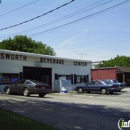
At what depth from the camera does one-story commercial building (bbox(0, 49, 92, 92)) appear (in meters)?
25.6

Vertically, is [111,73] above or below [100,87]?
above

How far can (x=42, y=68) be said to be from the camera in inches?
1193

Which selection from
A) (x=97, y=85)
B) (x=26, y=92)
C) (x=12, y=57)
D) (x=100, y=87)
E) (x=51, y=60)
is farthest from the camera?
(x=51, y=60)

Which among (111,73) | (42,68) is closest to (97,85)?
(42,68)

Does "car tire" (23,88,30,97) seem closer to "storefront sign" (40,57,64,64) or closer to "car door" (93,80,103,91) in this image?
"storefront sign" (40,57,64,64)

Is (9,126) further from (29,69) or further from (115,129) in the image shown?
(29,69)

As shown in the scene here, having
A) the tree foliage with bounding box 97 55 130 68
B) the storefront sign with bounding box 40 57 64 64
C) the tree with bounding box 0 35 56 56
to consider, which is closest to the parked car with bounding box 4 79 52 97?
the storefront sign with bounding box 40 57 64 64

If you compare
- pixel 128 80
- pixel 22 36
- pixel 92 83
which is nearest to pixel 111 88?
pixel 92 83

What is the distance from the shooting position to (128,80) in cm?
5053

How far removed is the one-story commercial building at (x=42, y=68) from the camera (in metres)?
25.6

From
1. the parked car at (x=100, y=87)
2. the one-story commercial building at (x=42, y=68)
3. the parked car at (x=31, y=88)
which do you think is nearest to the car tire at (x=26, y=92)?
the parked car at (x=31, y=88)

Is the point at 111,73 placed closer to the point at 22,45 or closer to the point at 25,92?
the point at 22,45

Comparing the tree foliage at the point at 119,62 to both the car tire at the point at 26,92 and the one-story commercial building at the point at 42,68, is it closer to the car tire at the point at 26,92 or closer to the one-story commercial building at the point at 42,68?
the one-story commercial building at the point at 42,68

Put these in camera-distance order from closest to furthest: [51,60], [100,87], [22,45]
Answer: [100,87] → [51,60] → [22,45]
